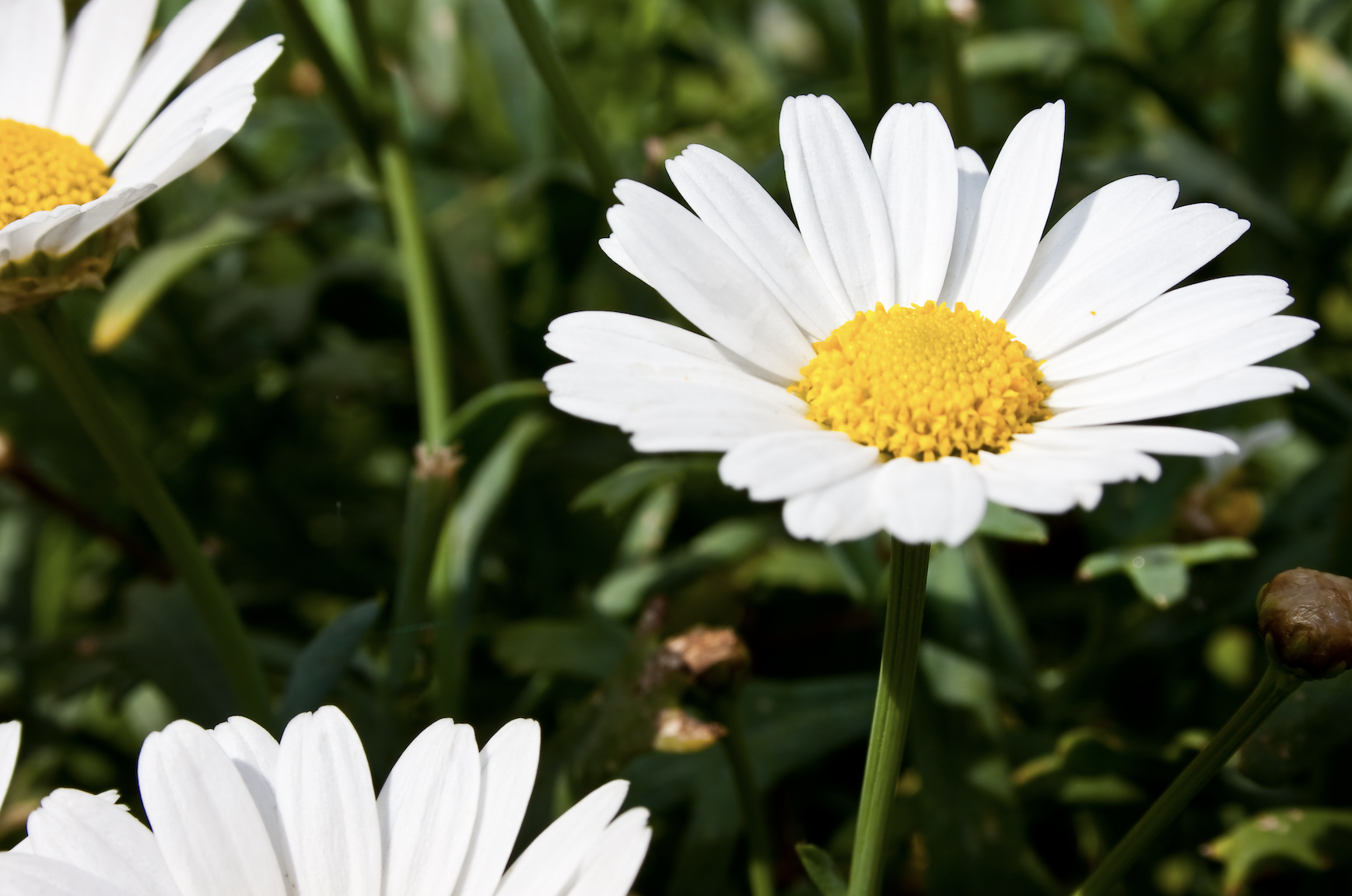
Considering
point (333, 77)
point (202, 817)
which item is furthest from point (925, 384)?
point (333, 77)

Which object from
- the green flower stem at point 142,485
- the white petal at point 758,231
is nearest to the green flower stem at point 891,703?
the white petal at point 758,231

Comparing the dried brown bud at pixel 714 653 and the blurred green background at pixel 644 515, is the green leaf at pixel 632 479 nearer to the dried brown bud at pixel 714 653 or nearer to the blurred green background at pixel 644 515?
the blurred green background at pixel 644 515

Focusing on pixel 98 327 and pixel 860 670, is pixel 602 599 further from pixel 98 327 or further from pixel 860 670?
pixel 98 327

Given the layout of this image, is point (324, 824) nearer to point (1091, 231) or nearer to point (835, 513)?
point (835, 513)

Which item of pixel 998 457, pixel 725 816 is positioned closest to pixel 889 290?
pixel 998 457

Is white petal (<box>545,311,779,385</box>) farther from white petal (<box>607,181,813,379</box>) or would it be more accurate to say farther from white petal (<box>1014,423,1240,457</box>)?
white petal (<box>1014,423,1240,457</box>)

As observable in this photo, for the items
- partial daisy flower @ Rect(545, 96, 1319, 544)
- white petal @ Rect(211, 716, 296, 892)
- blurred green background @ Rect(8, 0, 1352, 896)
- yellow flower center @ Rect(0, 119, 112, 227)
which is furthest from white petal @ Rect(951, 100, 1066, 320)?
yellow flower center @ Rect(0, 119, 112, 227)
